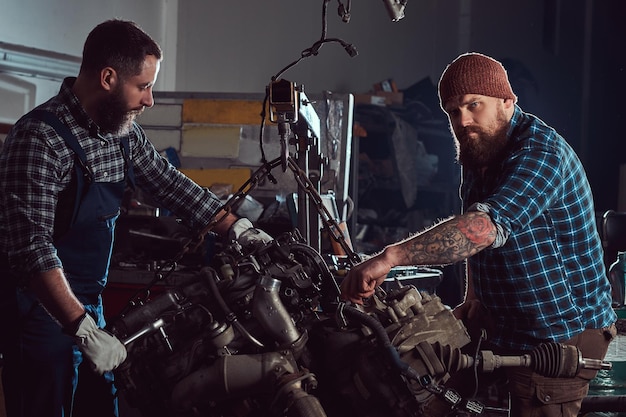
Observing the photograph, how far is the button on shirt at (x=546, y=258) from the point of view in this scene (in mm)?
1870

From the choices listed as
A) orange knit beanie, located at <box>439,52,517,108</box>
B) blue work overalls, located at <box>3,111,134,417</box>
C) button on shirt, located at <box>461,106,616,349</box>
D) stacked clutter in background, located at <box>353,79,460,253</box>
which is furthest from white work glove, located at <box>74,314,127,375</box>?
stacked clutter in background, located at <box>353,79,460,253</box>

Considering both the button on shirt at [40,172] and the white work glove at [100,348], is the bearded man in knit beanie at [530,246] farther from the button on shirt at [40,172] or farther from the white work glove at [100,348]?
the button on shirt at [40,172]

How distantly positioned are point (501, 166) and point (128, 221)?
8.64ft

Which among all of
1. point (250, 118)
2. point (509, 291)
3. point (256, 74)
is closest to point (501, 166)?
point (509, 291)

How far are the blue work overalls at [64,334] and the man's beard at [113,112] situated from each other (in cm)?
13

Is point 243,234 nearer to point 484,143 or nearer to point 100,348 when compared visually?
point 100,348

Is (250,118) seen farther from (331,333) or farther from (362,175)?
(331,333)

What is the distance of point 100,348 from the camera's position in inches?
74.0

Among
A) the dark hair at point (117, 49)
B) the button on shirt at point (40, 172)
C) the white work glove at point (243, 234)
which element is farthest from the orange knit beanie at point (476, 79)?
the button on shirt at point (40, 172)

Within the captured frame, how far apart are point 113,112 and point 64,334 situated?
27.8 inches

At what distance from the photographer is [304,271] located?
78.4 inches

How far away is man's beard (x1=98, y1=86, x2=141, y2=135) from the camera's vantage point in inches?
88.8

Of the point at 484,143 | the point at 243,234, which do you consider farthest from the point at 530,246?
the point at 243,234

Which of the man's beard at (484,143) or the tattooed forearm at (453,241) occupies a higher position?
the man's beard at (484,143)
